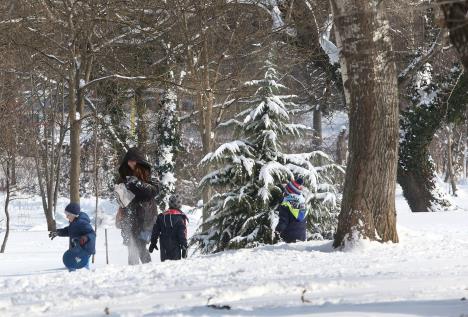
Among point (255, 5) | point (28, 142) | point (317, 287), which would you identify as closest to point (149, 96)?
point (28, 142)

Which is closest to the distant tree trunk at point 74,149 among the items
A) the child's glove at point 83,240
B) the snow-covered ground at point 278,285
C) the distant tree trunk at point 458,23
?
the child's glove at point 83,240

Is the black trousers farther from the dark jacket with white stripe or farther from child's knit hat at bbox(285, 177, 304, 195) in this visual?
child's knit hat at bbox(285, 177, 304, 195)

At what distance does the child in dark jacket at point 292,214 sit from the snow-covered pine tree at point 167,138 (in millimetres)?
16558

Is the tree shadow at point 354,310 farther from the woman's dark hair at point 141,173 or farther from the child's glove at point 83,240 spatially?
the woman's dark hair at point 141,173

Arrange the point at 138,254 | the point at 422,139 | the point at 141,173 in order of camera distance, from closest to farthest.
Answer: the point at 138,254, the point at 141,173, the point at 422,139

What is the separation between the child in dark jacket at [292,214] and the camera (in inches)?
421

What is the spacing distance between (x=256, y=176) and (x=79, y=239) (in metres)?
3.77

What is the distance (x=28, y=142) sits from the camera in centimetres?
2491

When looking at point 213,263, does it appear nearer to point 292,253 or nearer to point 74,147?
point 292,253

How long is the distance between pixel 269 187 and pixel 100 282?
534 cm

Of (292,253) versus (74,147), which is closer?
(292,253)

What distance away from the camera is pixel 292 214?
10727 millimetres

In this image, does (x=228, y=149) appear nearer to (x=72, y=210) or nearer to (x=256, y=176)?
(x=256, y=176)

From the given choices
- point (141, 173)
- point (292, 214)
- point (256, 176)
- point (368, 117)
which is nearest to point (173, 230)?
point (141, 173)
